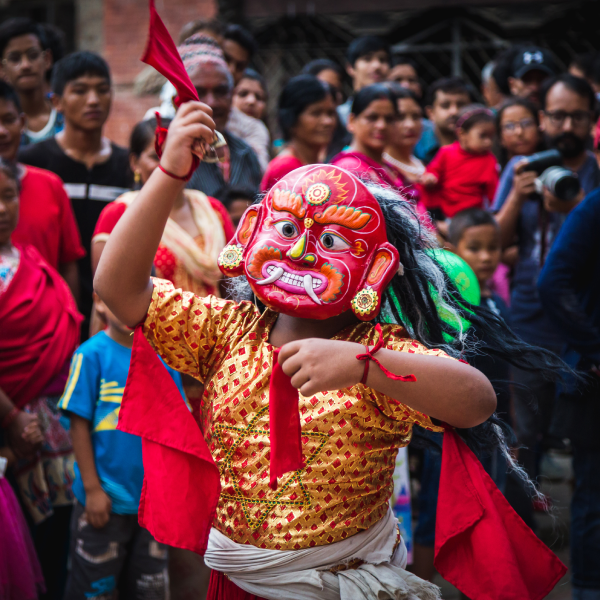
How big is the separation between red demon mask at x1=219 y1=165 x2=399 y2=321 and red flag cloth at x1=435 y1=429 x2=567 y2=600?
0.43 meters

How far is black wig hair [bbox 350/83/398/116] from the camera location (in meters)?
3.95

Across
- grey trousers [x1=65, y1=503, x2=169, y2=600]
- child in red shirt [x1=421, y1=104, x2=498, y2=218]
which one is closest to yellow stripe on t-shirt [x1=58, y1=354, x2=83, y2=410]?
grey trousers [x1=65, y1=503, x2=169, y2=600]

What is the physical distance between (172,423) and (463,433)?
71 cm

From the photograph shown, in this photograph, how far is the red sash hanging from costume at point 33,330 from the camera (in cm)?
303

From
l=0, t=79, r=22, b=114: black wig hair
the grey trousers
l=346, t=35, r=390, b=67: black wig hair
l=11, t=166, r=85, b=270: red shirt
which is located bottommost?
the grey trousers

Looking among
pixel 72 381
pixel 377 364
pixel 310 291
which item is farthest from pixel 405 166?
pixel 377 364

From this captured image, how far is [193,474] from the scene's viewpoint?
6.06 ft

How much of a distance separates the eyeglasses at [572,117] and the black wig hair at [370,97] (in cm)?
93

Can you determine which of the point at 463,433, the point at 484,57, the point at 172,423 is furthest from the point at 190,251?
the point at 484,57

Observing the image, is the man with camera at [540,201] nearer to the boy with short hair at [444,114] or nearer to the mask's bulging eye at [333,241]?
the boy with short hair at [444,114]

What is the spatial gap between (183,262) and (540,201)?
→ 212cm

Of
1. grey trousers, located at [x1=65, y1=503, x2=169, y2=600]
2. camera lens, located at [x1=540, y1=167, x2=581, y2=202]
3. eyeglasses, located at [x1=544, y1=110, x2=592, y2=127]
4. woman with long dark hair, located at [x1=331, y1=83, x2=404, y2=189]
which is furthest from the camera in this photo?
eyeglasses, located at [x1=544, y1=110, x2=592, y2=127]

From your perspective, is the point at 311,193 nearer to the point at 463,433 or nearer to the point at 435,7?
the point at 463,433

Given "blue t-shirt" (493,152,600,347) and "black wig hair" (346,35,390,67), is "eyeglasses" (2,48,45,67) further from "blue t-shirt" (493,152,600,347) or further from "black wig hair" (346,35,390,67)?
"blue t-shirt" (493,152,600,347)
